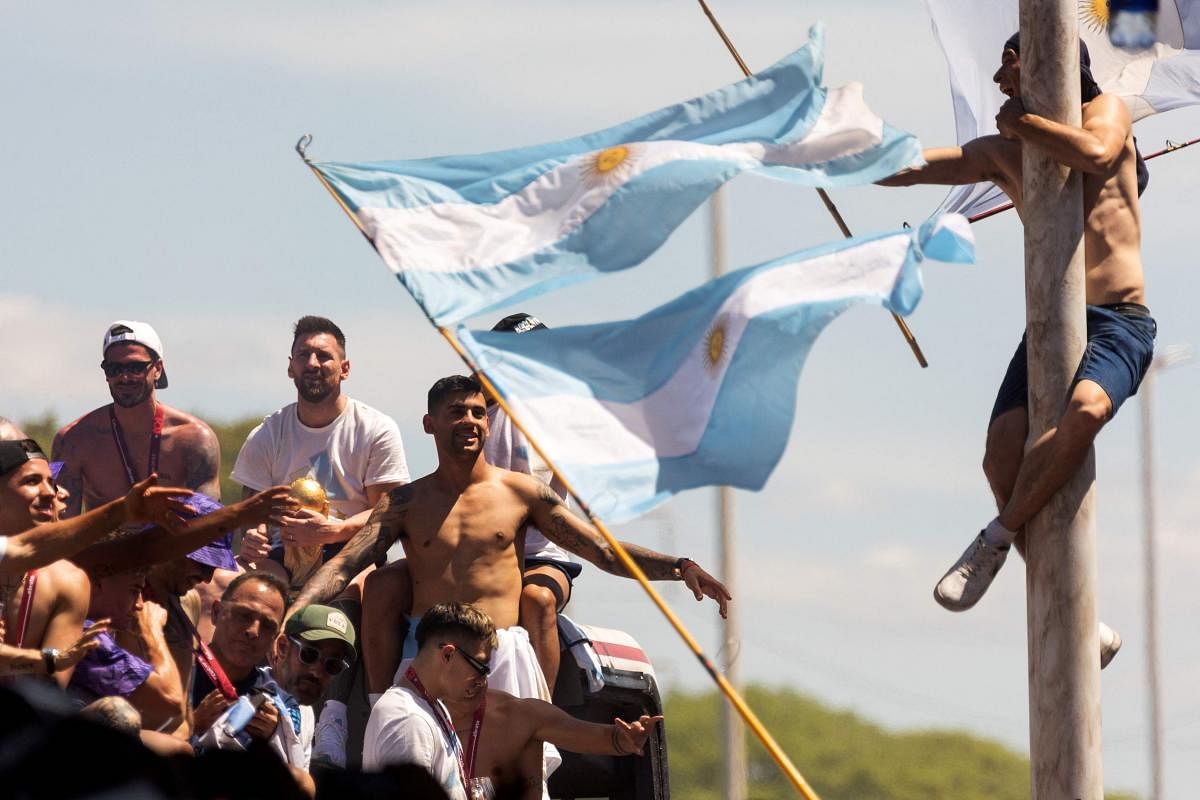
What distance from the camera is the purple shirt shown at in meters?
7.04

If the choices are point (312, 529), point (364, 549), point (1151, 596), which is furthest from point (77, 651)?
point (1151, 596)

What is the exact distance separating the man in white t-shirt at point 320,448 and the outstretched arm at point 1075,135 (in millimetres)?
3482

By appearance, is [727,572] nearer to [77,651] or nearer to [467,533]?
[467,533]

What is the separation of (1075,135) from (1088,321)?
2.26ft

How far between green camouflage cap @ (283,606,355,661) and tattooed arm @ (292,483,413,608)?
28cm

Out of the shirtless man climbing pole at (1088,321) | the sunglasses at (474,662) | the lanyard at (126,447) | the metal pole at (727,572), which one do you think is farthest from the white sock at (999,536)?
the metal pole at (727,572)

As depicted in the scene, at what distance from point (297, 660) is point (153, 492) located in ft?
5.45

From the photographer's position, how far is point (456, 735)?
25.5 ft

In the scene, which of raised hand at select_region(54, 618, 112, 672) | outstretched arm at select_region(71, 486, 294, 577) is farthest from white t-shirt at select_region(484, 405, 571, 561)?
raised hand at select_region(54, 618, 112, 672)

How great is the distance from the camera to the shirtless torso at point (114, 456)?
9773mm

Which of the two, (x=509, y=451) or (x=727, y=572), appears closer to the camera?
(x=509, y=451)

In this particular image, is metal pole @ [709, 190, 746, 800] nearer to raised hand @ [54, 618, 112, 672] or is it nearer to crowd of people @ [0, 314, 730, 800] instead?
crowd of people @ [0, 314, 730, 800]

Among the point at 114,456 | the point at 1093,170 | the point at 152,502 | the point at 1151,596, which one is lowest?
the point at 1151,596

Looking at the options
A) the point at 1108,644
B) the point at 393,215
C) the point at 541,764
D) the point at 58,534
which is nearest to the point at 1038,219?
the point at 1108,644
